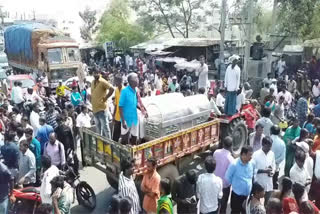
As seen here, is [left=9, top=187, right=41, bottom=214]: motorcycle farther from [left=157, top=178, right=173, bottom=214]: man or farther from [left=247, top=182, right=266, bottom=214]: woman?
[left=247, top=182, right=266, bottom=214]: woman

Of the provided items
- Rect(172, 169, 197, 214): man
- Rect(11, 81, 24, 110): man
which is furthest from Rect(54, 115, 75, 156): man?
Rect(11, 81, 24, 110): man

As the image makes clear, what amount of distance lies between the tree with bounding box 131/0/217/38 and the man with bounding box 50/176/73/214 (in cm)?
2644

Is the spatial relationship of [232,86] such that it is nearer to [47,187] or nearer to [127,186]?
[127,186]

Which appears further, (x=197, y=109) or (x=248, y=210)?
(x=197, y=109)

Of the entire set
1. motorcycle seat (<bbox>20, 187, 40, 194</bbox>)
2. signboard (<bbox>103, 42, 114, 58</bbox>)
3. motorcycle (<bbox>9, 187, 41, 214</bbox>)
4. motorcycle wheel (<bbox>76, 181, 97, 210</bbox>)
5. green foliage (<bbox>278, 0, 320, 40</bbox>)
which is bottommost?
motorcycle wheel (<bbox>76, 181, 97, 210</bbox>)

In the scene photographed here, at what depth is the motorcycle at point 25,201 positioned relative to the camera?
5.25m

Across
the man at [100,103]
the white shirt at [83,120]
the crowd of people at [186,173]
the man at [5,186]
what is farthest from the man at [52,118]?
the man at [5,186]

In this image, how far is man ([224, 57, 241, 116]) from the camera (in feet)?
26.7

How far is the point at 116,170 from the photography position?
5.90 meters

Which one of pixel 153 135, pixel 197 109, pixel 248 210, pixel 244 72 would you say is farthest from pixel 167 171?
pixel 244 72

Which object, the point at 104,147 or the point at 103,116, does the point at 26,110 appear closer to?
the point at 103,116

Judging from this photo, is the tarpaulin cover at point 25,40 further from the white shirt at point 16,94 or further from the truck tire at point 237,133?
the truck tire at point 237,133

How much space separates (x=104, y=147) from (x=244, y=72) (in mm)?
11606

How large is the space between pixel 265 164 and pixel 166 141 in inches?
70.1
